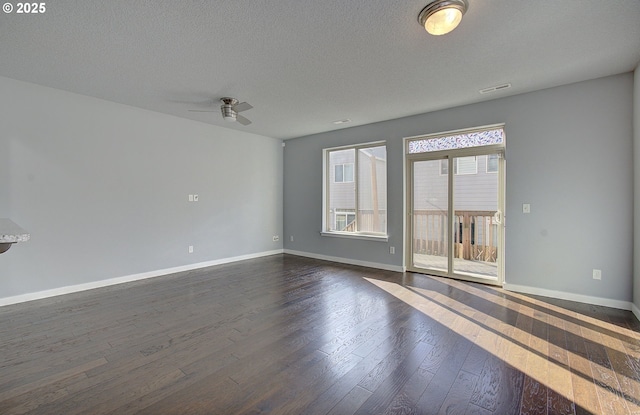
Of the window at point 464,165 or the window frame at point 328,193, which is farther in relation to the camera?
A: the window frame at point 328,193

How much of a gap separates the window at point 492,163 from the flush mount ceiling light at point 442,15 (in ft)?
8.73

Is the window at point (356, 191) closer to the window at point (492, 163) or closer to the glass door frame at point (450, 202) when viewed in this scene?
the glass door frame at point (450, 202)

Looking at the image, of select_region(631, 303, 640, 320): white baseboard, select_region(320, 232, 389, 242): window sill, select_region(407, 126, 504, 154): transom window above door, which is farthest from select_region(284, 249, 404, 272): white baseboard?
select_region(631, 303, 640, 320): white baseboard

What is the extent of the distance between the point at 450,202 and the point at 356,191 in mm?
1876

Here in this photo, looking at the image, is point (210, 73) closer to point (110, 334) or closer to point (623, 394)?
point (110, 334)

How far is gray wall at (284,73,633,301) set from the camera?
11.0 feet

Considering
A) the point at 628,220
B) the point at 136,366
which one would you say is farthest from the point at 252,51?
the point at 628,220

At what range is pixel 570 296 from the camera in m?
3.63

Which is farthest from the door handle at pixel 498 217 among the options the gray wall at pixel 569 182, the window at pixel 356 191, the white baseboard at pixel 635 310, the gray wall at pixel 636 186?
the window at pixel 356 191

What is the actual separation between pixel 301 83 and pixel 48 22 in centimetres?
236

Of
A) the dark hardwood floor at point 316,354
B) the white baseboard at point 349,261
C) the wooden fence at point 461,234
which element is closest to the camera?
the dark hardwood floor at point 316,354

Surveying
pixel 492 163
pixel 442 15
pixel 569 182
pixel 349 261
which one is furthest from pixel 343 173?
pixel 442 15

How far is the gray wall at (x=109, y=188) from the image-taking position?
357 centimetres

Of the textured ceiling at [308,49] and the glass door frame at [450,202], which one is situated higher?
the textured ceiling at [308,49]
